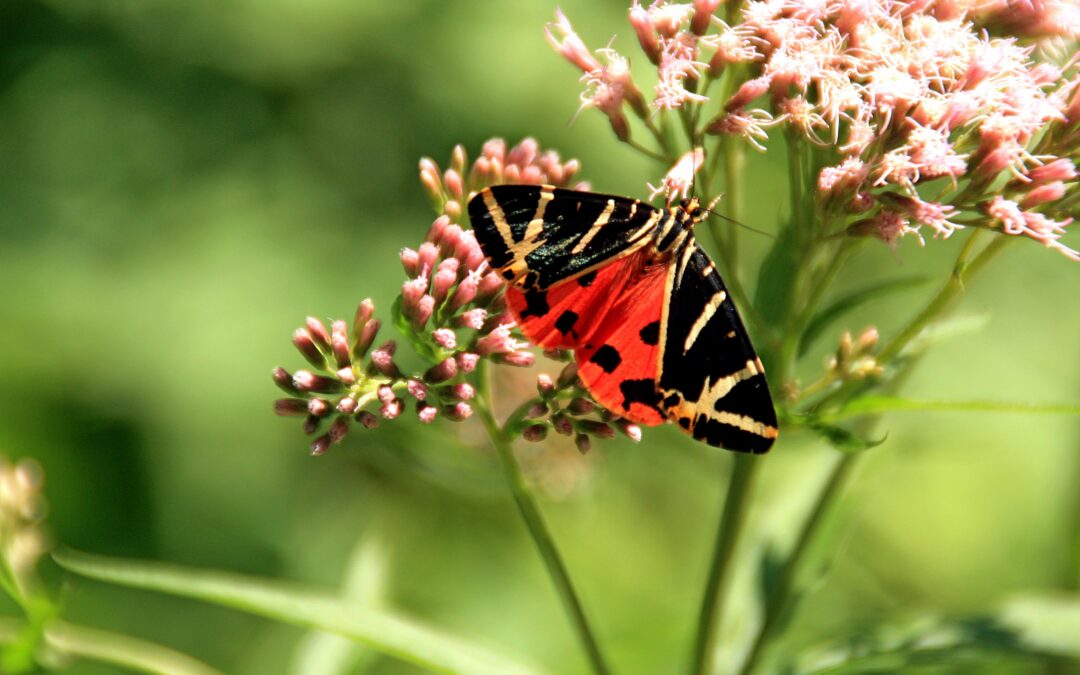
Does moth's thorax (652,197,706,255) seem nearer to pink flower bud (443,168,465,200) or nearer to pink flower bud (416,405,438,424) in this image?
pink flower bud (443,168,465,200)

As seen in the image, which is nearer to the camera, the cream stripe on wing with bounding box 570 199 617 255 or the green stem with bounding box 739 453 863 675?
the cream stripe on wing with bounding box 570 199 617 255

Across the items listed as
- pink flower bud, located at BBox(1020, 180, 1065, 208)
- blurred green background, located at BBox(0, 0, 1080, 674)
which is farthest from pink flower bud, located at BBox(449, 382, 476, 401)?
blurred green background, located at BBox(0, 0, 1080, 674)

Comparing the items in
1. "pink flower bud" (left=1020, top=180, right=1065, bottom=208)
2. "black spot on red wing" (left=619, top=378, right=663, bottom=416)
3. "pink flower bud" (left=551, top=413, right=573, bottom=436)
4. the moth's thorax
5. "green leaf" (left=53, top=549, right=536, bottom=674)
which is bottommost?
"green leaf" (left=53, top=549, right=536, bottom=674)

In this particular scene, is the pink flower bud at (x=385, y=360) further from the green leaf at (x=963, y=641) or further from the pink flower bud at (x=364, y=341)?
the green leaf at (x=963, y=641)

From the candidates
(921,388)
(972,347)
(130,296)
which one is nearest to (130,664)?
(130,296)

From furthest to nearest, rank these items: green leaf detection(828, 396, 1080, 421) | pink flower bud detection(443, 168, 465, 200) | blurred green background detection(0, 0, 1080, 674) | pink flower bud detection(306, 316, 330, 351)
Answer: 1. blurred green background detection(0, 0, 1080, 674)
2. pink flower bud detection(443, 168, 465, 200)
3. pink flower bud detection(306, 316, 330, 351)
4. green leaf detection(828, 396, 1080, 421)

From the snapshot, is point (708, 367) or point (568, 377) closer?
point (708, 367)

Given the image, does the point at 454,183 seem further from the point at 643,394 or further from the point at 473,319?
the point at 643,394

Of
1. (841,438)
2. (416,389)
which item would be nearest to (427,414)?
(416,389)
